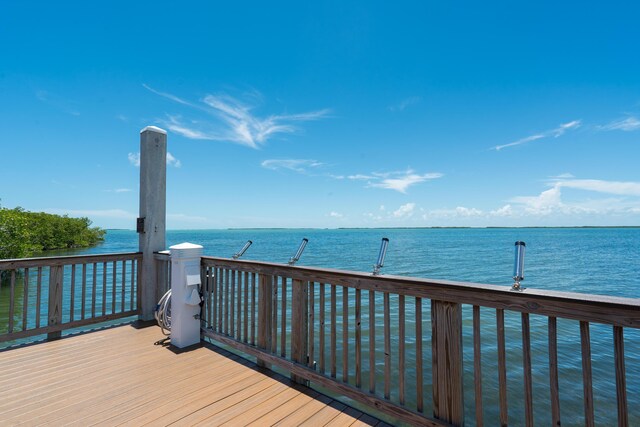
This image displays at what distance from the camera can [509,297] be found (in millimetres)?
1355

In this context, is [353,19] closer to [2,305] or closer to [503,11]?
[503,11]

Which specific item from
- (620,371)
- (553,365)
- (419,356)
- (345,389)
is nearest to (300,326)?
(345,389)

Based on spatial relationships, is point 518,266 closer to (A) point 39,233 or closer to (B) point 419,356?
(B) point 419,356

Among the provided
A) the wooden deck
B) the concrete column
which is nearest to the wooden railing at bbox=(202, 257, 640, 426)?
the wooden deck

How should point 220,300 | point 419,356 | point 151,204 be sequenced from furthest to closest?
point 151,204 < point 220,300 < point 419,356

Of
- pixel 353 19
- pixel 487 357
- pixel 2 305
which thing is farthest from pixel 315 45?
pixel 2 305

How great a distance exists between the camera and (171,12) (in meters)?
5.72

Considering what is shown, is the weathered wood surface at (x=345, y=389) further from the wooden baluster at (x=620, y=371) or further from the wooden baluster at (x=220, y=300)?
the wooden baluster at (x=620, y=371)

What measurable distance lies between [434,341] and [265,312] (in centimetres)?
152

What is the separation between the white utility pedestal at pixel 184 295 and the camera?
299 centimetres

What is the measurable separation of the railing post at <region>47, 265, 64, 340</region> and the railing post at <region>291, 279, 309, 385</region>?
9.36 ft

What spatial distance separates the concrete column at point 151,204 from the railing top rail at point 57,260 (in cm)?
23

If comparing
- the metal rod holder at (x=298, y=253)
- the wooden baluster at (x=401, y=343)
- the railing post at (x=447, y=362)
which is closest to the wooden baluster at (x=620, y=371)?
the railing post at (x=447, y=362)

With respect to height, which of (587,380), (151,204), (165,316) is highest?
(151,204)
